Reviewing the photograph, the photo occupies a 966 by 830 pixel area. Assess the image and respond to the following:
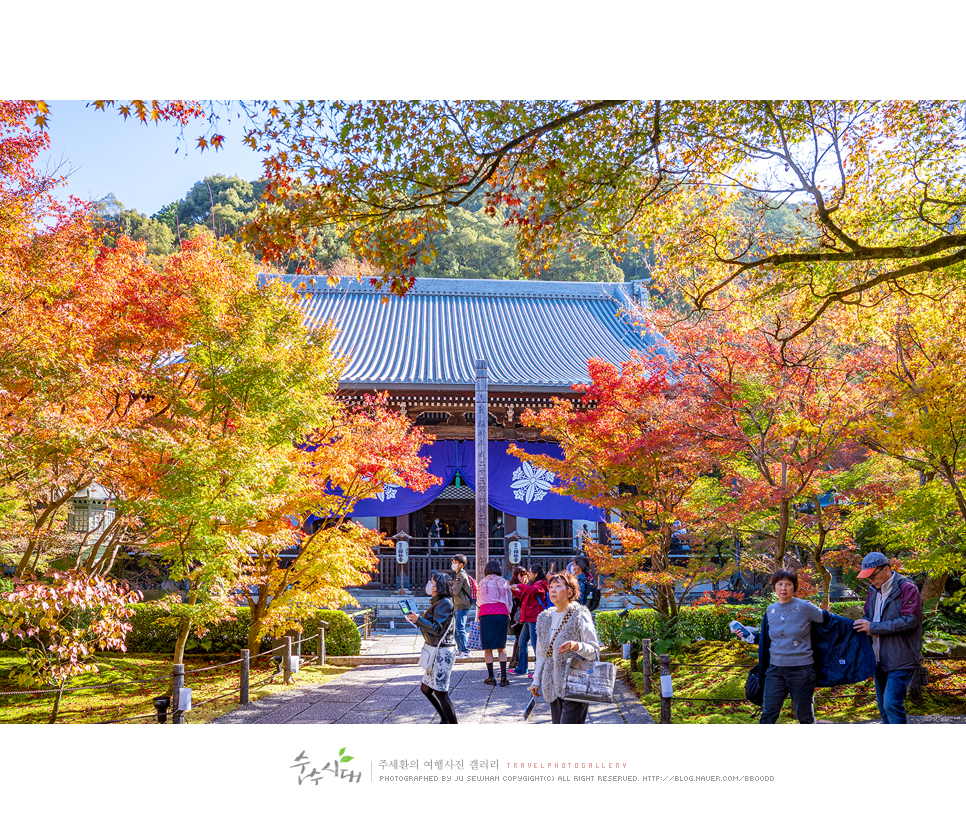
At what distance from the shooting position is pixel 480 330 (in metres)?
15.1

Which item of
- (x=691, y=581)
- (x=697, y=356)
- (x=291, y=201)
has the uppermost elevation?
(x=291, y=201)

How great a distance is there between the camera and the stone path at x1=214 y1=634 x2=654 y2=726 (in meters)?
5.41

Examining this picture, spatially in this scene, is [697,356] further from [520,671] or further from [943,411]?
[520,671]

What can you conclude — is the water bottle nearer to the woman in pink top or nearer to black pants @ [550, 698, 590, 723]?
black pants @ [550, 698, 590, 723]

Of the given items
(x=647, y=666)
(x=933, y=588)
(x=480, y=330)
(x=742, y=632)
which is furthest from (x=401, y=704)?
(x=480, y=330)

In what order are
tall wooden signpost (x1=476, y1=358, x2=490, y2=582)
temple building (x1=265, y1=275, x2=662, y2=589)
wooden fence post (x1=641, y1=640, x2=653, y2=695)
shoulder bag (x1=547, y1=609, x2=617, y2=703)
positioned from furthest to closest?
temple building (x1=265, y1=275, x2=662, y2=589) < tall wooden signpost (x1=476, y1=358, x2=490, y2=582) < wooden fence post (x1=641, y1=640, x2=653, y2=695) < shoulder bag (x1=547, y1=609, x2=617, y2=703)

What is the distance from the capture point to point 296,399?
248 inches

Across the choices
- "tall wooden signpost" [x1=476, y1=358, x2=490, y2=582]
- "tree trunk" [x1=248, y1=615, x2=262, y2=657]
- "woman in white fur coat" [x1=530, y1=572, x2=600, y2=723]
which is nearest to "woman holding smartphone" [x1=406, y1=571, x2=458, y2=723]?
"woman in white fur coat" [x1=530, y1=572, x2=600, y2=723]

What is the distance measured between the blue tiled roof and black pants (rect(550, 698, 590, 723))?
8350mm

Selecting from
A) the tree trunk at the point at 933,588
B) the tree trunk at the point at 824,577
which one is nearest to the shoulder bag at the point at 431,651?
the tree trunk at the point at 824,577

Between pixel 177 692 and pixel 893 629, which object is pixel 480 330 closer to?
pixel 177 692

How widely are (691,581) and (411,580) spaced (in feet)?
21.8
